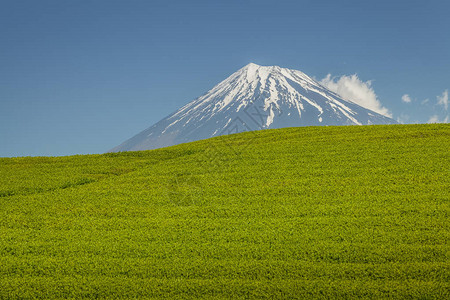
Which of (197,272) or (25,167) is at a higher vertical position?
(25,167)

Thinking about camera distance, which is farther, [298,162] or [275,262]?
[298,162]

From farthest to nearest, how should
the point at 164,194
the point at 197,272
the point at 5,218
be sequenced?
the point at 164,194 < the point at 5,218 < the point at 197,272

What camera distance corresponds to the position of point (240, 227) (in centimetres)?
1756

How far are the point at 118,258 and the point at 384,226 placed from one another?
11939 millimetres

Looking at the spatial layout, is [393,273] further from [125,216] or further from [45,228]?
[45,228]

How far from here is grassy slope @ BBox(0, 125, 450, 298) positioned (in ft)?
43.1

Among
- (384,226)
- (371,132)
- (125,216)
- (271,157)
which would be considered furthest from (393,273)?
(371,132)

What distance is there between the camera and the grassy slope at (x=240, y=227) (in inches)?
517

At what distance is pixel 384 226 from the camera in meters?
16.8

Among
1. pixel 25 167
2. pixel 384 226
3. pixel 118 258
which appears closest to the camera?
pixel 118 258

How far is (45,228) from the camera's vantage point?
19266 millimetres

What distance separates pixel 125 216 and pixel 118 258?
17.6 feet

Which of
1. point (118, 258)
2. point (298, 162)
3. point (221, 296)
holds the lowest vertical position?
point (221, 296)

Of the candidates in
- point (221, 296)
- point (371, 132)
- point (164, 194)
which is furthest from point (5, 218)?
point (371, 132)
